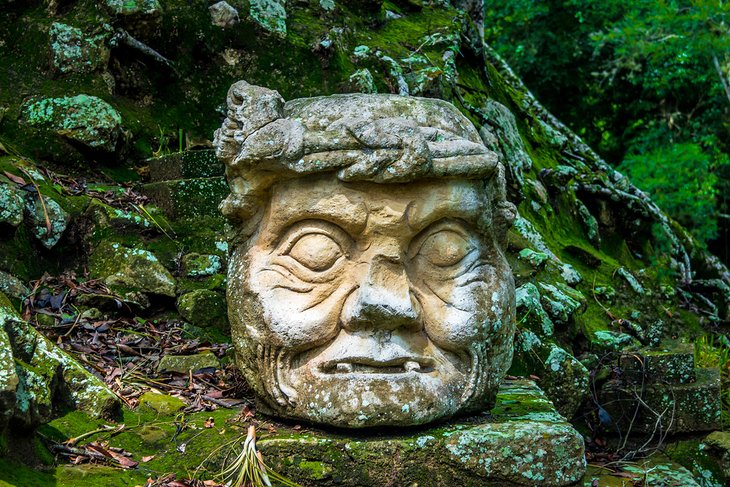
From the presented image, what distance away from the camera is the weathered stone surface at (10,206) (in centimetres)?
550

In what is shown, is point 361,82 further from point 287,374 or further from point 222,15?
point 287,374

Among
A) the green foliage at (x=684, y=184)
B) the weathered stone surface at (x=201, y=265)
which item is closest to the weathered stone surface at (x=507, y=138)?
the weathered stone surface at (x=201, y=265)

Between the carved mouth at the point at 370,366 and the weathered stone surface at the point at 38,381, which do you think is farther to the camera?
the carved mouth at the point at 370,366

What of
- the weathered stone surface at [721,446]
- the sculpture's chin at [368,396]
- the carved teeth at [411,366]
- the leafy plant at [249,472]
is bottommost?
the weathered stone surface at [721,446]

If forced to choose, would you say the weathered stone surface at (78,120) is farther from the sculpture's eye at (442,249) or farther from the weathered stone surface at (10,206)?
the sculpture's eye at (442,249)

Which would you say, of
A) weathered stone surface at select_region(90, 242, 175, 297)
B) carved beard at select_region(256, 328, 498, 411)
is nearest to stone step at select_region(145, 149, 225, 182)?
weathered stone surface at select_region(90, 242, 175, 297)

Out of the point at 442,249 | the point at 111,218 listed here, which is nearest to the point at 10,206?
the point at 111,218

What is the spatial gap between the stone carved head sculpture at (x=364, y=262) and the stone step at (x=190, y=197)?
1.98 m

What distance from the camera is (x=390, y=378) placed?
4082mm

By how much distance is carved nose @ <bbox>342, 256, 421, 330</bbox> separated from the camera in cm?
413

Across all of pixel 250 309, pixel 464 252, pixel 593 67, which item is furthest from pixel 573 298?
pixel 593 67

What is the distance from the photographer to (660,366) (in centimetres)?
602

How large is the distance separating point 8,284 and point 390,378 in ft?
8.25

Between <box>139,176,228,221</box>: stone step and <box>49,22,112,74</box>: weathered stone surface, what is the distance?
118 centimetres
